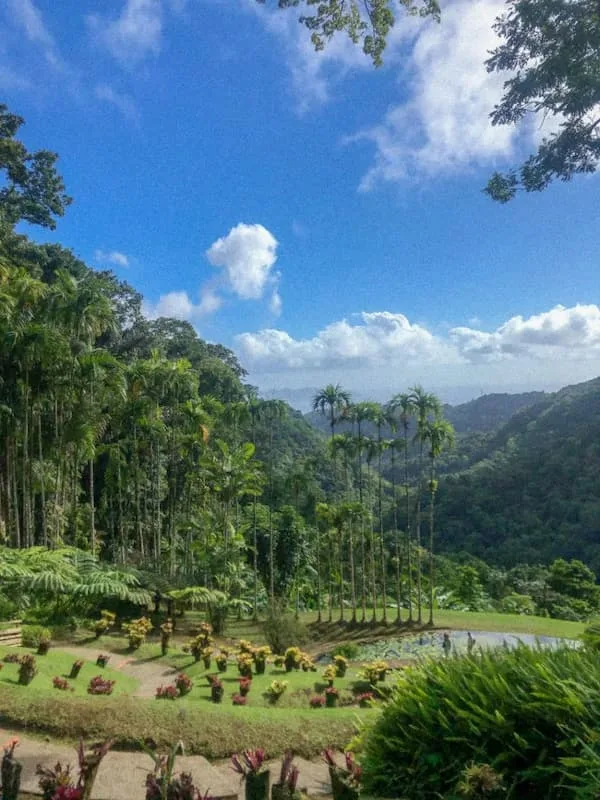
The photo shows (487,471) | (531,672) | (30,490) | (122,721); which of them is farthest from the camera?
(487,471)

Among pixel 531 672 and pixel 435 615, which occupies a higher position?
pixel 531 672

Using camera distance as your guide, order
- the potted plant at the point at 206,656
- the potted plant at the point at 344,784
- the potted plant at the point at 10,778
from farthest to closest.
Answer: the potted plant at the point at 206,656, the potted plant at the point at 10,778, the potted plant at the point at 344,784

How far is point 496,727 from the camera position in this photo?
354 cm

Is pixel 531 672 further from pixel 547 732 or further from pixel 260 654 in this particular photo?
pixel 260 654

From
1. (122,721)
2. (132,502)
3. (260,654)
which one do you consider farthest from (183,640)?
(132,502)

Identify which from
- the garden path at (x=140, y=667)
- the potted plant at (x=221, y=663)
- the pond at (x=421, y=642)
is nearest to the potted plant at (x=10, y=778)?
the garden path at (x=140, y=667)

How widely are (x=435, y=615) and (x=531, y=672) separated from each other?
20.0 metres

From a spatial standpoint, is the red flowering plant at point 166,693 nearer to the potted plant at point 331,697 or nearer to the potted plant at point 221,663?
the potted plant at point 331,697

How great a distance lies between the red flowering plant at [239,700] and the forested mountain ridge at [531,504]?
30.7 m

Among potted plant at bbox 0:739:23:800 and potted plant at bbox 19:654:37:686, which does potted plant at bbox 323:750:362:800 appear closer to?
potted plant at bbox 0:739:23:800

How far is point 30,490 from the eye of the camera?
1862 cm

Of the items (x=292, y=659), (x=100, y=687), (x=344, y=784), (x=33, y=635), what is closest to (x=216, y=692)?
(x=100, y=687)

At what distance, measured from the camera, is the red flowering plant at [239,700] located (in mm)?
8778

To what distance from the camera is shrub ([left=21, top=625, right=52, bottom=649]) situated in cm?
1094
